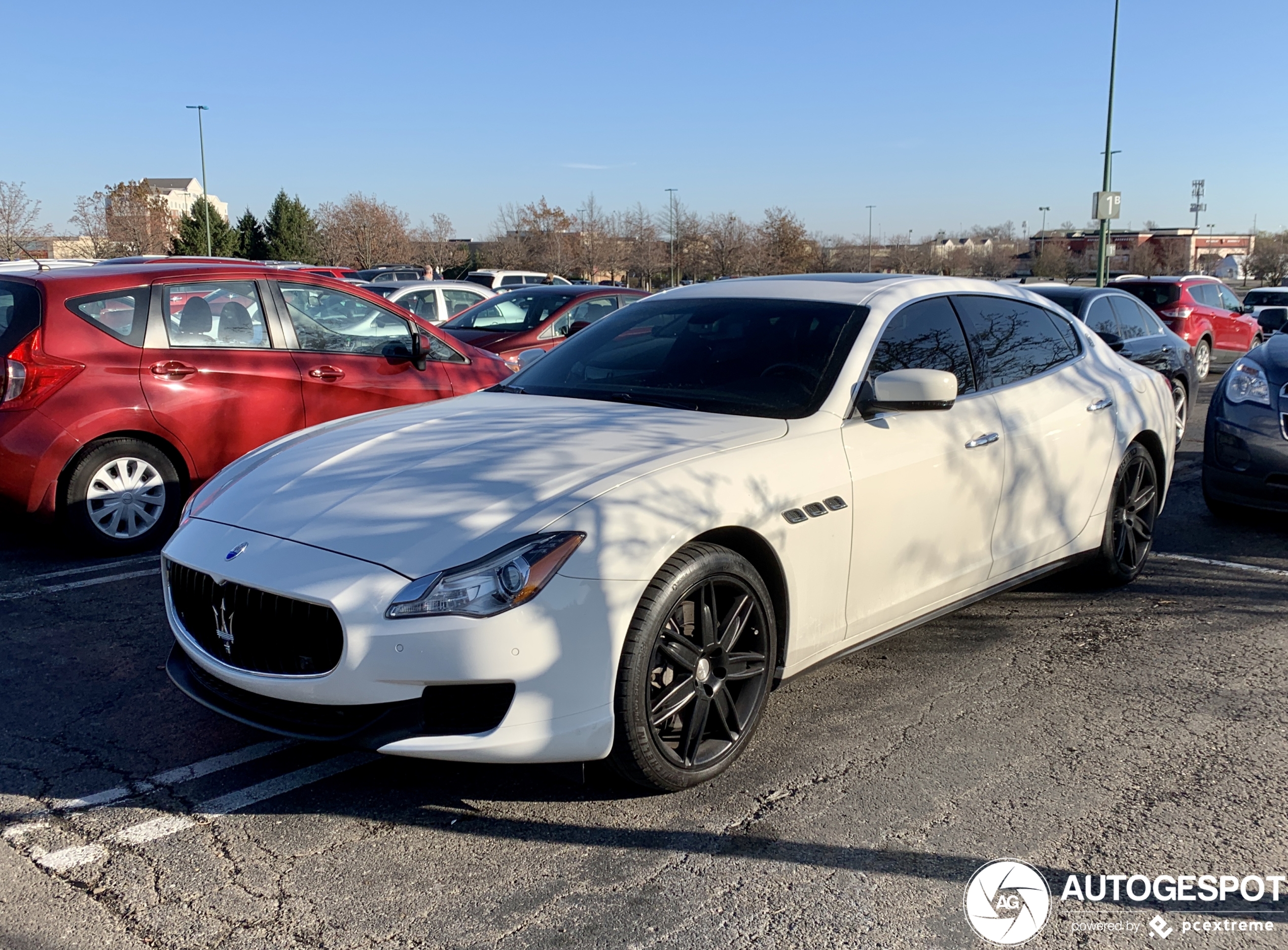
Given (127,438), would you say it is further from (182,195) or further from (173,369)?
(182,195)

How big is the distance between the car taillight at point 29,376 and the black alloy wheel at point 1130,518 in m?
5.56

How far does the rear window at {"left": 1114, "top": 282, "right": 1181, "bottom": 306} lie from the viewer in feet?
55.6

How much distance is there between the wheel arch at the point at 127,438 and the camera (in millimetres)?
6102

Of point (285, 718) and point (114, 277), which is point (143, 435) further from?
point (285, 718)

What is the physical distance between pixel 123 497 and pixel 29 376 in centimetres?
84

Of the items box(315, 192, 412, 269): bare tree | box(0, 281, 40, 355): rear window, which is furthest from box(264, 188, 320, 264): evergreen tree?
box(0, 281, 40, 355): rear window

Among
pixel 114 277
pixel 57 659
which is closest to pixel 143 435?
pixel 114 277

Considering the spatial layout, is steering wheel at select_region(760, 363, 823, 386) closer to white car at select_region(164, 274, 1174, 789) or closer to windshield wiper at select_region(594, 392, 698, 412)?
white car at select_region(164, 274, 1174, 789)

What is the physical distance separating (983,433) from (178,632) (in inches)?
122

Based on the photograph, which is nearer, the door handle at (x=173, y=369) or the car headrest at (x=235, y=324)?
the door handle at (x=173, y=369)

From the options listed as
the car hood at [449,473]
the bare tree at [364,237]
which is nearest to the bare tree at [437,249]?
the bare tree at [364,237]

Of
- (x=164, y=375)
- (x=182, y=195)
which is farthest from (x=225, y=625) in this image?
(x=182, y=195)

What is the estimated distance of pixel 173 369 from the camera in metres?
6.48

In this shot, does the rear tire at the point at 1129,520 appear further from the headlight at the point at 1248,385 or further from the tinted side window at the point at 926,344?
the headlight at the point at 1248,385
